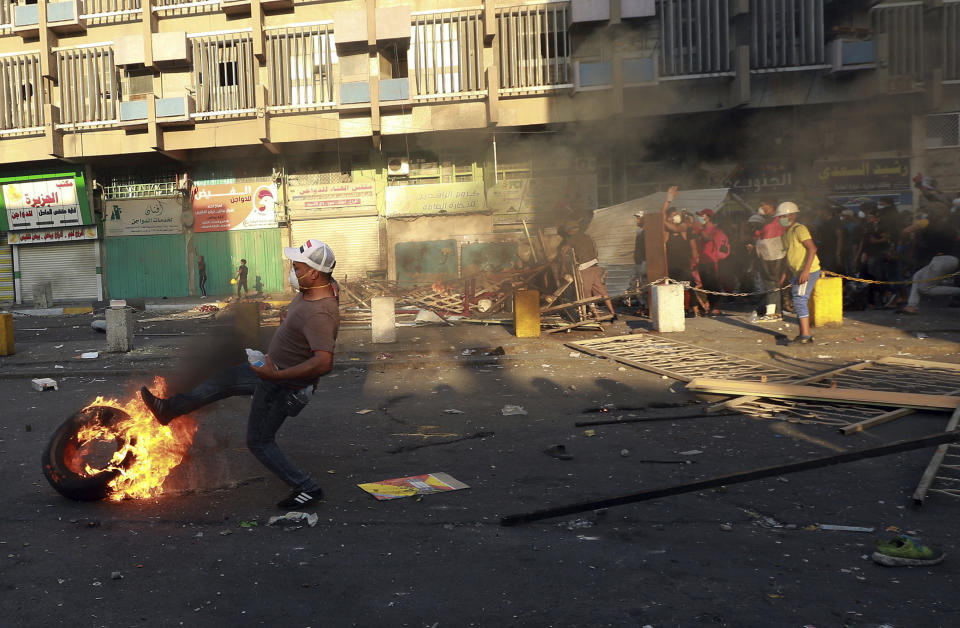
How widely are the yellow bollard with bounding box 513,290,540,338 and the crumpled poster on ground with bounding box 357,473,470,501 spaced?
654 cm

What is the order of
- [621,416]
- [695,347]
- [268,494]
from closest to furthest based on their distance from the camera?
[268,494] < [621,416] < [695,347]

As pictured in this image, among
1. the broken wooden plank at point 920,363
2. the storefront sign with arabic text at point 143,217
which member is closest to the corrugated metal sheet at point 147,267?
the storefront sign with arabic text at point 143,217

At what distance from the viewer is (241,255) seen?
2439cm

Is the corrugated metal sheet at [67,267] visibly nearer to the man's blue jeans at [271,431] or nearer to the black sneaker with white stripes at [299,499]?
the man's blue jeans at [271,431]

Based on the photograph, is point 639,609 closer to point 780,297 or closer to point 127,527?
point 127,527

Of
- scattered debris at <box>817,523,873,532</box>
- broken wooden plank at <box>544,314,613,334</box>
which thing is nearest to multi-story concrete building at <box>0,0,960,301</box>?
broken wooden plank at <box>544,314,613,334</box>

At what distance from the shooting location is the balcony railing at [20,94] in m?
23.7

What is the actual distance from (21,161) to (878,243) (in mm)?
25098

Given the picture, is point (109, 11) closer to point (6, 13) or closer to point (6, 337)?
point (6, 13)

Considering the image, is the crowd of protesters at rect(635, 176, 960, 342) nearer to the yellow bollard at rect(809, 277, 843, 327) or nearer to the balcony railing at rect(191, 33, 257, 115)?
the yellow bollard at rect(809, 277, 843, 327)

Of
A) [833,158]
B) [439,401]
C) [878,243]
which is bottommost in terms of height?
[439,401]

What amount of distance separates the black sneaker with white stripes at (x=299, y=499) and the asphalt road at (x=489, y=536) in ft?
0.21

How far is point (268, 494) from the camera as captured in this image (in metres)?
4.42

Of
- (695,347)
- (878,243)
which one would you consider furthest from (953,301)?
(695,347)
